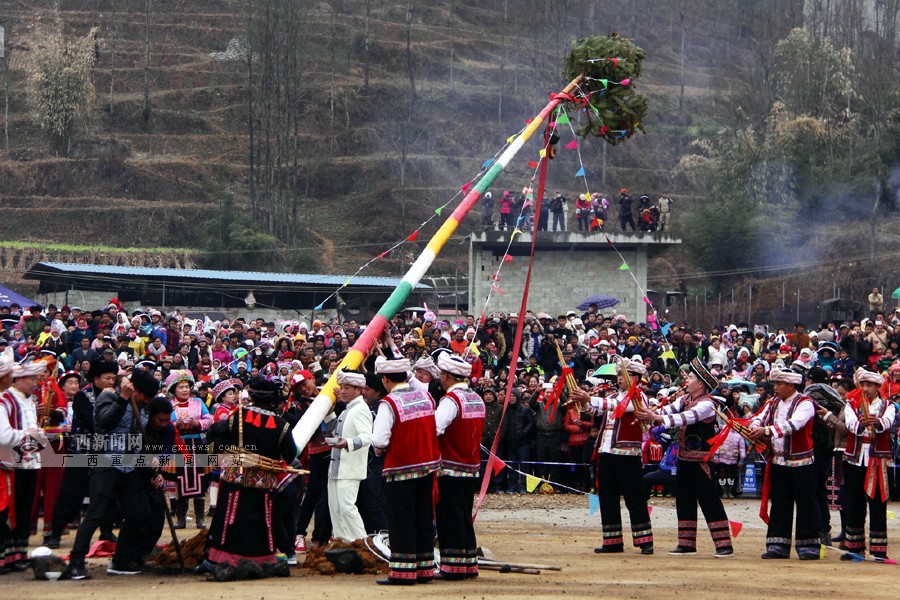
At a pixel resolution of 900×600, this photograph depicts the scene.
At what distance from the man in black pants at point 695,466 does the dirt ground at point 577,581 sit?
0.23 meters

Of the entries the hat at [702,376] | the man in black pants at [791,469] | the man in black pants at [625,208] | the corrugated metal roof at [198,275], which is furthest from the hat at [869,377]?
the man in black pants at [625,208]

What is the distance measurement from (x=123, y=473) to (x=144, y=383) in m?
0.74

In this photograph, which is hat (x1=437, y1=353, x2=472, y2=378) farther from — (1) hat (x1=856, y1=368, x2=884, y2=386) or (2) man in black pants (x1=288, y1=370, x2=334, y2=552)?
(1) hat (x1=856, y1=368, x2=884, y2=386)

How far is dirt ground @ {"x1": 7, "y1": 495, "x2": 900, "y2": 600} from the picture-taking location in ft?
30.6

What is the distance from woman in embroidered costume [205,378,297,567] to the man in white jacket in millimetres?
1359

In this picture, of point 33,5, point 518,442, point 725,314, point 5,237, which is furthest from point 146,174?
point 518,442

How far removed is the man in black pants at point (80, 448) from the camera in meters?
11.1

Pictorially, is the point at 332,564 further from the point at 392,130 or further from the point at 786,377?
the point at 392,130

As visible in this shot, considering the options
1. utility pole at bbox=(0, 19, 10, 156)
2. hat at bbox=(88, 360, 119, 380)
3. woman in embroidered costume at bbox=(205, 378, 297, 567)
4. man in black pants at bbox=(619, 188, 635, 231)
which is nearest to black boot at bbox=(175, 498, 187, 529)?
hat at bbox=(88, 360, 119, 380)

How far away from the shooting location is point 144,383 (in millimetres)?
10352

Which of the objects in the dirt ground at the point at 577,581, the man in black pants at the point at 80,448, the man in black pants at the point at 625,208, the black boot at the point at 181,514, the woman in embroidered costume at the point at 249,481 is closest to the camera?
the dirt ground at the point at 577,581

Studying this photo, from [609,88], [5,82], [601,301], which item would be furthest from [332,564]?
[5,82]

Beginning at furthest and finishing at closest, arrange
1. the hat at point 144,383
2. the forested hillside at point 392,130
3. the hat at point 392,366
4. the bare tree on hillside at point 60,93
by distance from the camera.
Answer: the bare tree on hillside at point 60,93
the forested hillside at point 392,130
the hat at point 144,383
the hat at point 392,366

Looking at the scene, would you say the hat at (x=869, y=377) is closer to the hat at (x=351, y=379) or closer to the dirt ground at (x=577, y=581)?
the dirt ground at (x=577, y=581)
